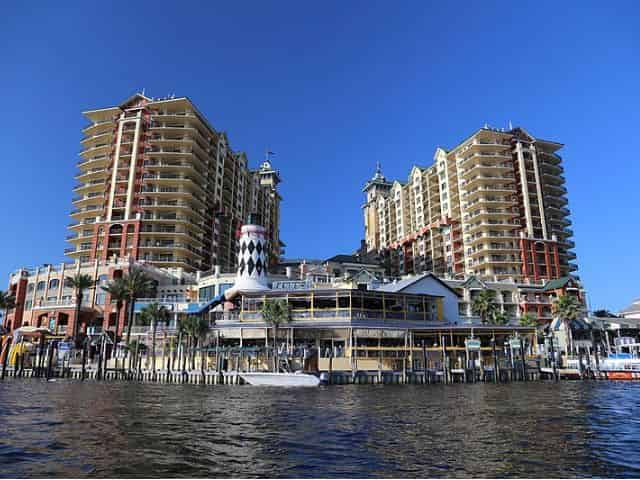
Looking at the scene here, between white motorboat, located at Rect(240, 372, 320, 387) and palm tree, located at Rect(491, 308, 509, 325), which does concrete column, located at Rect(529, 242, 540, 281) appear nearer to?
palm tree, located at Rect(491, 308, 509, 325)

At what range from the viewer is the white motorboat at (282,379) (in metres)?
47.0

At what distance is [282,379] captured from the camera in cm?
4781

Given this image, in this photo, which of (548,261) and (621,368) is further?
(548,261)

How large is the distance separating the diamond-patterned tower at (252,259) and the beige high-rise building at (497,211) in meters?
58.8

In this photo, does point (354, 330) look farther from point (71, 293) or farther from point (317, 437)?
point (71, 293)

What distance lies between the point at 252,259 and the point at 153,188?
45159 millimetres

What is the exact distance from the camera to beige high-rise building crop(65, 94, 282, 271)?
318 ft

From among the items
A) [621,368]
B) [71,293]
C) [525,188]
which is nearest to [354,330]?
[621,368]

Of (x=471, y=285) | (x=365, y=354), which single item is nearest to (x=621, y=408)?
(x=365, y=354)

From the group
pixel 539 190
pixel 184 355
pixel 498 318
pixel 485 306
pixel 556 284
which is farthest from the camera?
pixel 539 190

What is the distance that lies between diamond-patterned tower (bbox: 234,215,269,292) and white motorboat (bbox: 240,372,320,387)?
591 inches

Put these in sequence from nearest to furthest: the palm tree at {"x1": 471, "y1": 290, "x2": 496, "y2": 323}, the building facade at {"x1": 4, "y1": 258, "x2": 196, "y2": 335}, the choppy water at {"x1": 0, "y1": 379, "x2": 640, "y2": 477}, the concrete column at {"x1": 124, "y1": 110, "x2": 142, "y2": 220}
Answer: the choppy water at {"x1": 0, "y1": 379, "x2": 640, "y2": 477}
the palm tree at {"x1": 471, "y1": 290, "x2": 496, "y2": 323}
the building facade at {"x1": 4, "y1": 258, "x2": 196, "y2": 335}
the concrete column at {"x1": 124, "y1": 110, "x2": 142, "y2": 220}

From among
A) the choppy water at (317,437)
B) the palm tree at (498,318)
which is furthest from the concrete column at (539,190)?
the choppy water at (317,437)

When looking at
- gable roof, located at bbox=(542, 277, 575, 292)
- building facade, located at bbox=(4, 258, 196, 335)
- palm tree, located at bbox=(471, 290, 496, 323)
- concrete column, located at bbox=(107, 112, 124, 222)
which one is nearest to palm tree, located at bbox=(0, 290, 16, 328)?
building facade, located at bbox=(4, 258, 196, 335)
